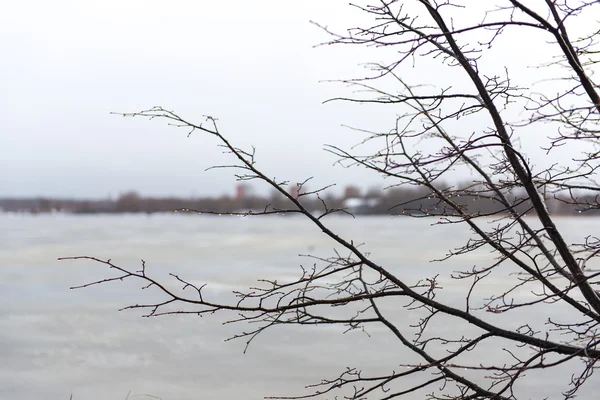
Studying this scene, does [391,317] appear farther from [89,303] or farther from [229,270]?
[229,270]

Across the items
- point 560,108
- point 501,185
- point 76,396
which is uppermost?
point 560,108

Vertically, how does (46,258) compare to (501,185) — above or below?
below

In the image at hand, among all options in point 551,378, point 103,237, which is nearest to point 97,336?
point 551,378

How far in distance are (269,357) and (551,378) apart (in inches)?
137

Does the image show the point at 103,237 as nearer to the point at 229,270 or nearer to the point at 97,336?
the point at 229,270

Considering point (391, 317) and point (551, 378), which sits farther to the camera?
point (391, 317)

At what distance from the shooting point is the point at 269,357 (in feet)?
28.9

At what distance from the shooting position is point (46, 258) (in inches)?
813

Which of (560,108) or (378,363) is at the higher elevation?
(560,108)

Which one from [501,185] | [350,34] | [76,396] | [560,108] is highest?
[350,34]

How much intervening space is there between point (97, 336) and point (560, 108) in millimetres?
8587

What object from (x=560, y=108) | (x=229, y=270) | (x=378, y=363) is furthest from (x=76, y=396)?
(x=229, y=270)

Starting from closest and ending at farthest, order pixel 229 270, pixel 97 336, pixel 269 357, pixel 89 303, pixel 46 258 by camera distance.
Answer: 1. pixel 269 357
2. pixel 97 336
3. pixel 89 303
4. pixel 229 270
5. pixel 46 258

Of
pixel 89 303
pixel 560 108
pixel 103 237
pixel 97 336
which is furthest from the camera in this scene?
pixel 103 237
